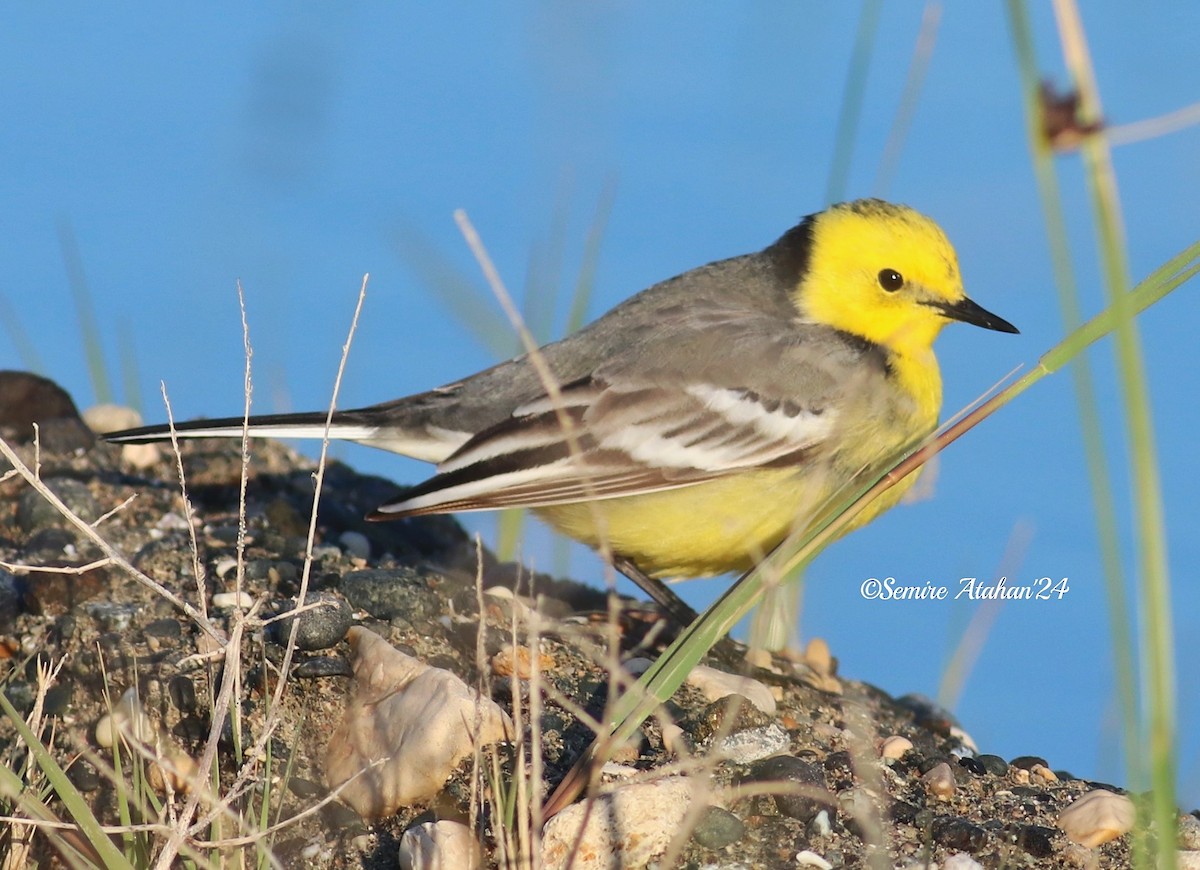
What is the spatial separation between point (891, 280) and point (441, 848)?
3510mm

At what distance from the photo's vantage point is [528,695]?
4.62m

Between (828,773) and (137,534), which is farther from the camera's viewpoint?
(137,534)

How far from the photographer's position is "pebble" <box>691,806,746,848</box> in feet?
12.9

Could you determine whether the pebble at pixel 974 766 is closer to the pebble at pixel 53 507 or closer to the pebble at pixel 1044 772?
the pebble at pixel 1044 772

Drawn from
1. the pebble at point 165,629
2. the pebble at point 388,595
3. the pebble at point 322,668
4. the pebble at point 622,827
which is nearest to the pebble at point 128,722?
the pebble at point 165,629

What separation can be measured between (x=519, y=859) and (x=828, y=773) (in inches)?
49.8

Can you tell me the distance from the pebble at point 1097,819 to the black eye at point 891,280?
2.56 metres

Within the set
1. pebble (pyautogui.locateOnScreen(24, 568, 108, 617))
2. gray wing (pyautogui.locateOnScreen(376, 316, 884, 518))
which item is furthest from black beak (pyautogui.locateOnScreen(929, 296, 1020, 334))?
pebble (pyautogui.locateOnScreen(24, 568, 108, 617))

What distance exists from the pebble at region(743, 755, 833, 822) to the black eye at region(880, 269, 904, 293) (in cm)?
250

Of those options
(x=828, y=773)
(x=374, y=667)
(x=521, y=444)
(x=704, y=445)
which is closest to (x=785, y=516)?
(x=704, y=445)

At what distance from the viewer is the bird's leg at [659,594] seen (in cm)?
629

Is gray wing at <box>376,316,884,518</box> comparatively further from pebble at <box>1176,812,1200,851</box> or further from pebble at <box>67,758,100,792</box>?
pebble at <box>1176,812,1200,851</box>

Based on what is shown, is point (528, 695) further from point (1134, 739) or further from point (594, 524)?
point (1134, 739)

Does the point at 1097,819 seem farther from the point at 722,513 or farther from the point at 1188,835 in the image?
the point at 722,513
